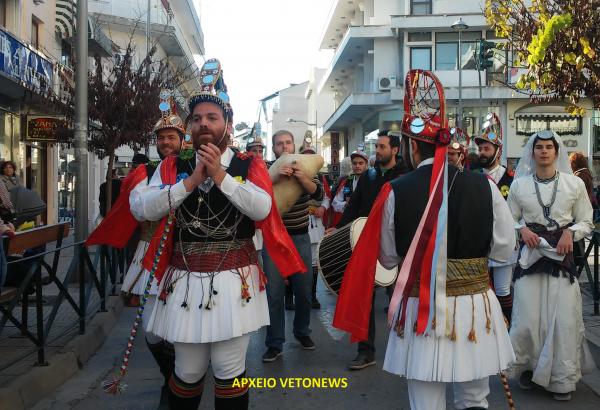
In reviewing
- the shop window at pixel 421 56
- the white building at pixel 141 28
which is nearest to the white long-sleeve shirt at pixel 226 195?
the white building at pixel 141 28

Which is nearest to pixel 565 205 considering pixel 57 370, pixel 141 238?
pixel 141 238

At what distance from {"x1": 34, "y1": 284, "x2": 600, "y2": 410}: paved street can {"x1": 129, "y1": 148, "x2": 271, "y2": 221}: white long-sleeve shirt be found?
194cm

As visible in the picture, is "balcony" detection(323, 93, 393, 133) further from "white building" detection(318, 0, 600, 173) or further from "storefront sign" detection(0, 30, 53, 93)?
"storefront sign" detection(0, 30, 53, 93)

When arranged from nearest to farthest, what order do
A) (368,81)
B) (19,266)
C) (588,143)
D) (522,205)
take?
(522,205)
(19,266)
(588,143)
(368,81)

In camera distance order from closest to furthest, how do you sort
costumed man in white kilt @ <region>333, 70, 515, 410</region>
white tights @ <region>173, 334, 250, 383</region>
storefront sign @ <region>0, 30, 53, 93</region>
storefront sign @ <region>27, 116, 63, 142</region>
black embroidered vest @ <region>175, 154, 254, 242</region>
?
costumed man in white kilt @ <region>333, 70, 515, 410</region>, white tights @ <region>173, 334, 250, 383</region>, black embroidered vest @ <region>175, 154, 254, 242</region>, storefront sign @ <region>0, 30, 53, 93</region>, storefront sign @ <region>27, 116, 63, 142</region>

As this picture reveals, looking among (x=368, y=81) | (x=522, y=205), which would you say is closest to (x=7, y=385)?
(x=522, y=205)

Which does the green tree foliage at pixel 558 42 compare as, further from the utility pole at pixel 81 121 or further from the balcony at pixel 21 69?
the balcony at pixel 21 69

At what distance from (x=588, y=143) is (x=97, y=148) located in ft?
88.9

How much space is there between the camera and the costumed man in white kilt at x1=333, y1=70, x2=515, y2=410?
2.96 meters

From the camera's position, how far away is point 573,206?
4824 mm

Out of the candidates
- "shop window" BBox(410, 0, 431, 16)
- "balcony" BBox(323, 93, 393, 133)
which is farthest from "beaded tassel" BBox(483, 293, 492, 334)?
"shop window" BBox(410, 0, 431, 16)

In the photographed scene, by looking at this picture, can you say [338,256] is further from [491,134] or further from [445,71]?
[445,71]

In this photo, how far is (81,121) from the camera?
31.7ft

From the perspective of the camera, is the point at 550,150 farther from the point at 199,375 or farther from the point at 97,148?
the point at 97,148
